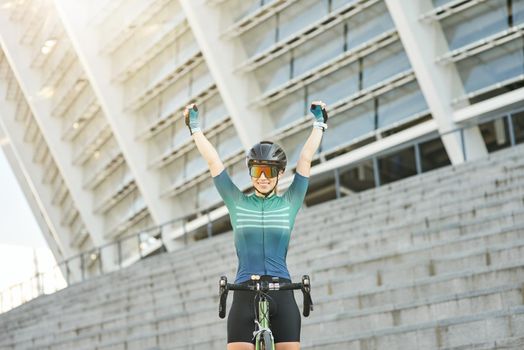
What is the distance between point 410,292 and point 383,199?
26.8 ft

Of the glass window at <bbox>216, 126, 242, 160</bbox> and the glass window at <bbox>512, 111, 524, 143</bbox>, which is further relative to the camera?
the glass window at <bbox>216, 126, 242, 160</bbox>

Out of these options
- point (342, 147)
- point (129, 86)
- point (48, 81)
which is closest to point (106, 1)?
point (129, 86)

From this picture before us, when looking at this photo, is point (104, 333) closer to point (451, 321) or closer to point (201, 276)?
point (201, 276)

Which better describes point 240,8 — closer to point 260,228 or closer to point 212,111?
point 212,111

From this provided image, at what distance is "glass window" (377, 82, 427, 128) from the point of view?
1196 inches

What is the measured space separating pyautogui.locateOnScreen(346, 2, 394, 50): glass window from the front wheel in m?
26.5

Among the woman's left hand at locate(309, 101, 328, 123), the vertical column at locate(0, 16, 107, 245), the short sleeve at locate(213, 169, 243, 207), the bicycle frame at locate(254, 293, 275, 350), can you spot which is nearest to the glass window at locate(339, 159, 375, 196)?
the vertical column at locate(0, 16, 107, 245)

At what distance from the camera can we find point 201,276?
53.0 feet

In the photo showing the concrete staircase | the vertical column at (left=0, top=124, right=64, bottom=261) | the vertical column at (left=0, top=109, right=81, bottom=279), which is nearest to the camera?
the concrete staircase

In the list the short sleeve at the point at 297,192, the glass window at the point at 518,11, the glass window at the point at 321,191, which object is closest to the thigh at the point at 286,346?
the short sleeve at the point at 297,192

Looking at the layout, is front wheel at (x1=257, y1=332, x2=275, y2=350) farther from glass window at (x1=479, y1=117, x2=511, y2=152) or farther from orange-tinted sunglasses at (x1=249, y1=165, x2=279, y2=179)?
glass window at (x1=479, y1=117, x2=511, y2=152)

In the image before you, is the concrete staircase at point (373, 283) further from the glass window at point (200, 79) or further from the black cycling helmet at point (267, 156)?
the glass window at point (200, 79)

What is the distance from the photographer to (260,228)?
5.05m

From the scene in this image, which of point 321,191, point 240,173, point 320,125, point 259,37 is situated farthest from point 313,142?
point 321,191
